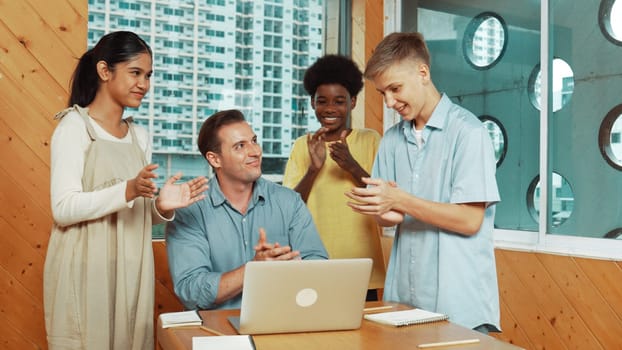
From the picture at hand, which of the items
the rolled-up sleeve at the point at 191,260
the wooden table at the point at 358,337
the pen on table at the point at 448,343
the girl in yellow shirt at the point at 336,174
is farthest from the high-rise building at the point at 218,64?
the pen on table at the point at 448,343

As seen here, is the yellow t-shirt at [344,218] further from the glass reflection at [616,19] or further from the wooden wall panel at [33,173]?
the glass reflection at [616,19]

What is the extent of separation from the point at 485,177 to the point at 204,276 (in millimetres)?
870

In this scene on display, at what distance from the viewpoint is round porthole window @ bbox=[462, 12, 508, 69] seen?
3129mm

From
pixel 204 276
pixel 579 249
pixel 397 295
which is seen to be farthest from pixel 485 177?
pixel 579 249

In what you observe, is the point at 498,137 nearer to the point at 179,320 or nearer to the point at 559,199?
the point at 559,199

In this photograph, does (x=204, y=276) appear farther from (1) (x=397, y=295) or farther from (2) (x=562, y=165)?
(2) (x=562, y=165)

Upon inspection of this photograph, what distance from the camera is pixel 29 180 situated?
2.97 m

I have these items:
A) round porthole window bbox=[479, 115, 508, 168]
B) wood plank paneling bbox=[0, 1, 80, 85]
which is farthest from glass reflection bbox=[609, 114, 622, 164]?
wood plank paneling bbox=[0, 1, 80, 85]

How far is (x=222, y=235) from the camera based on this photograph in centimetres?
208

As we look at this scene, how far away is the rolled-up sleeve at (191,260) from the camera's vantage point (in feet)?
6.17

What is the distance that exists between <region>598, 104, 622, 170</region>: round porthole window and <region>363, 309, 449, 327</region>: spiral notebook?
51.1 inches

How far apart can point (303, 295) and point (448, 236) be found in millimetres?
557

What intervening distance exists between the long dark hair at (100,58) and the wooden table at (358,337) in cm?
99

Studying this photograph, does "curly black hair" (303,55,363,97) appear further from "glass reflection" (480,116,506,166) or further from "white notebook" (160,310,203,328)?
"white notebook" (160,310,203,328)
